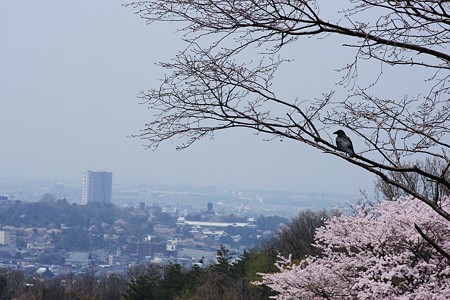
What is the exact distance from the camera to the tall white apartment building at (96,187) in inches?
6270

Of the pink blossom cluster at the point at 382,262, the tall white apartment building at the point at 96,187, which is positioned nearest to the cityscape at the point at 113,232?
the tall white apartment building at the point at 96,187

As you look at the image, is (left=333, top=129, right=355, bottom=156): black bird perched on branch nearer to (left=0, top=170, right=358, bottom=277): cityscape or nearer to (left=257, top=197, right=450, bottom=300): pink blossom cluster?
(left=257, top=197, right=450, bottom=300): pink blossom cluster

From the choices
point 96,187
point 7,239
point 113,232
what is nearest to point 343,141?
point 7,239

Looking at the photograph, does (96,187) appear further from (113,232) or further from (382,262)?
(382,262)

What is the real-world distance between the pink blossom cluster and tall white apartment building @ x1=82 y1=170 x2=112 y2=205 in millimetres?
148044

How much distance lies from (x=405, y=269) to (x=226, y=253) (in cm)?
2198

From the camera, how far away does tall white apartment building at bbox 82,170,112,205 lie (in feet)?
522

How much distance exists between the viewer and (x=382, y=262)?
9.79m

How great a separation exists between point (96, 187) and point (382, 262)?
15386 centimetres

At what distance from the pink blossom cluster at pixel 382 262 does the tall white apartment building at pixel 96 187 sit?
486 ft

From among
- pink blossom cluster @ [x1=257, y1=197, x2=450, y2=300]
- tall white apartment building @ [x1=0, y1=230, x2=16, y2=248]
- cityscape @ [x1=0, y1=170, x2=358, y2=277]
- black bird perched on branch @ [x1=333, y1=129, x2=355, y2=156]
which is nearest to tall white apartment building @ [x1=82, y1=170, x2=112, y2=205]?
cityscape @ [x1=0, y1=170, x2=358, y2=277]

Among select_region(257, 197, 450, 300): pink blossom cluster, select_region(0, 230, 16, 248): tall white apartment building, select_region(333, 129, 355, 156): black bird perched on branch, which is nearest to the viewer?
select_region(333, 129, 355, 156): black bird perched on branch

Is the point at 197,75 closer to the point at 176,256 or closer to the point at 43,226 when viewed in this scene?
the point at 176,256

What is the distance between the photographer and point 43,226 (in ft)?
402
